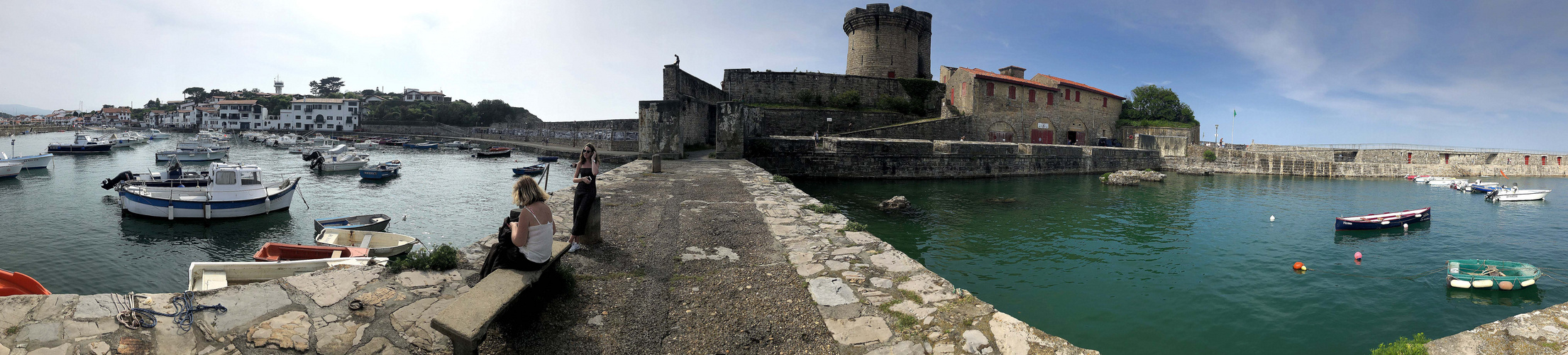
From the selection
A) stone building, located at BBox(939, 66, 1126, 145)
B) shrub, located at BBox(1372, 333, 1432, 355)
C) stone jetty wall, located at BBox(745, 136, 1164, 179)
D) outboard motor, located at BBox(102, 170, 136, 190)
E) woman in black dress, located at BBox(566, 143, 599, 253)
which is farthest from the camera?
stone building, located at BBox(939, 66, 1126, 145)

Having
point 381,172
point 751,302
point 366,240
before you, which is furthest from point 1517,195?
point 381,172

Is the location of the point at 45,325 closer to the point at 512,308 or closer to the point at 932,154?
the point at 512,308

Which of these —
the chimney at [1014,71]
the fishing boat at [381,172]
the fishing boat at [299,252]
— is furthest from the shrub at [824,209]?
the chimney at [1014,71]

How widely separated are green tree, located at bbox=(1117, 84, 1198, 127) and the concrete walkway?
42.9m

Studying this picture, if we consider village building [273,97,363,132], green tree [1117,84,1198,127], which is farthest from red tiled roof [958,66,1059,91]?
village building [273,97,363,132]

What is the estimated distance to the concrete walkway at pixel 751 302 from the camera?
3.69 meters

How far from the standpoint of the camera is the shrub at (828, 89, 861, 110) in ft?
106

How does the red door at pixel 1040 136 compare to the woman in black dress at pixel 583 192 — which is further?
the red door at pixel 1040 136

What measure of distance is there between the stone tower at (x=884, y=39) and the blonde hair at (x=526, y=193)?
105 ft

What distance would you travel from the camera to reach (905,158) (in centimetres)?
2373

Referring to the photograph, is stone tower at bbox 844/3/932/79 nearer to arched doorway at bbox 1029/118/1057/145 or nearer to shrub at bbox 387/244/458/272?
arched doorway at bbox 1029/118/1057/145

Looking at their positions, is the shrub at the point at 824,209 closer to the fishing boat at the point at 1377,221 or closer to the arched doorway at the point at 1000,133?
the fishing boat at the point at 1377,221

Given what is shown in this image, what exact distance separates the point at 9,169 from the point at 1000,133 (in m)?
46.9

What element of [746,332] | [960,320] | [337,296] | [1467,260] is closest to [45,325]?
[337,296]
